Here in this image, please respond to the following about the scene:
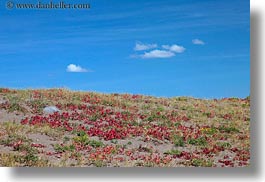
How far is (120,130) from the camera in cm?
1702

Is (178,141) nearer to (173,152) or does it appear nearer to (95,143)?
(173,152)

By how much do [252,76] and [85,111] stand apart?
4001mm

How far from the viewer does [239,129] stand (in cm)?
1666

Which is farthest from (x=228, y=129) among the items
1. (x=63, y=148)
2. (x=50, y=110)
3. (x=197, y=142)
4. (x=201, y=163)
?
(x=50, y=110)

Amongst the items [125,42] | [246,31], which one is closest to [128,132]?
[125,42]

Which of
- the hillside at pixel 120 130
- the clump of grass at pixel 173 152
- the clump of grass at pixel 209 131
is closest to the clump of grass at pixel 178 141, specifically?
the hillside at pixel 120 130

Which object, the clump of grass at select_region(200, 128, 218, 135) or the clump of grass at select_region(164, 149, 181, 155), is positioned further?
the clump of grass at select_region(200, 128, 218, 135)

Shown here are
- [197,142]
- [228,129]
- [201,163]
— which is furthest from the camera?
[228,129]

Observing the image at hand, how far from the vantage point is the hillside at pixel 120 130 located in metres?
16.0

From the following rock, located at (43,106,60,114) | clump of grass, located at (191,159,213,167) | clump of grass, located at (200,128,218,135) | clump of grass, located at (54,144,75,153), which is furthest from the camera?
rock, located at (43,106,60,114)

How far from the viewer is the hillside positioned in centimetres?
1603

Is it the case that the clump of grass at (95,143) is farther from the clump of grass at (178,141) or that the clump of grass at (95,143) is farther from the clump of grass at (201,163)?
the clump of grass at (201,163)

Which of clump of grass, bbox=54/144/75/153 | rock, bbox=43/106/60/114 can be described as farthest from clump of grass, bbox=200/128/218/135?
rock, bbox=43/106/60/114

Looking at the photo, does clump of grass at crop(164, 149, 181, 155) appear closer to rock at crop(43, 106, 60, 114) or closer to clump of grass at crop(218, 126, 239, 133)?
clump of grass at crop(218, 126, 239, 133)
